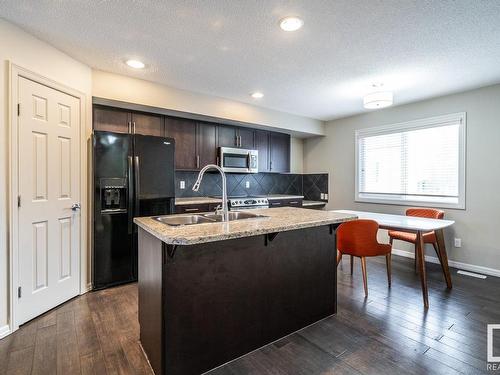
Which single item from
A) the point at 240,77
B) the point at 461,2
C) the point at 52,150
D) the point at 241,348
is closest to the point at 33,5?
the point at 52,150

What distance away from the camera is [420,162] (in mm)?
4031

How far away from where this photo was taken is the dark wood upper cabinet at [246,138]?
4453mm

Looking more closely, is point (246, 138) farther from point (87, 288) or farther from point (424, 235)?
point (87, 288)

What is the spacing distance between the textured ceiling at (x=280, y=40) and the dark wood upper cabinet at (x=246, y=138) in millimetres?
1129

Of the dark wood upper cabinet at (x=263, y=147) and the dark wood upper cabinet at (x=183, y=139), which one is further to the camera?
the dark wood upper cabinet at (x=263, y=147)

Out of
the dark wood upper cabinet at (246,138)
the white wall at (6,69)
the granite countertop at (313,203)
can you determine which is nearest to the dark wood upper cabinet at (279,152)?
the dark wood upper cabinet at (246,138)

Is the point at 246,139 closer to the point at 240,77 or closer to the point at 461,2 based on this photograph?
the point at 240,77

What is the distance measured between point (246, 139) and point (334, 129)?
182cm

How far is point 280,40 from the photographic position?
2.28 metres

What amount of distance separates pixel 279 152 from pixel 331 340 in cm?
352

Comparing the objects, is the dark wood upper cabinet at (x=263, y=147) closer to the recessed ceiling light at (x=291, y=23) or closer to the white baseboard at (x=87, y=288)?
the recessed ceiling light at (x=291, y=23)

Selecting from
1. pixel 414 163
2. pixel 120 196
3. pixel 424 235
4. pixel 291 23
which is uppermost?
pixel 291 23

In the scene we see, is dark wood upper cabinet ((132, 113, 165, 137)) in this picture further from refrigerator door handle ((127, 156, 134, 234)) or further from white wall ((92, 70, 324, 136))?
refrigerator door handle ((127, 156, 134, 234))

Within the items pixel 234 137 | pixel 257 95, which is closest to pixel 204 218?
pixel 257 95
